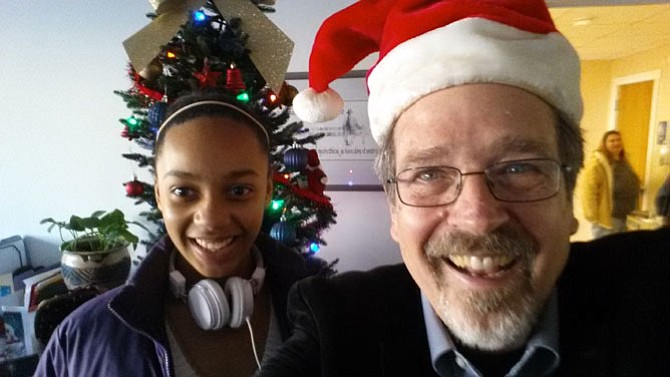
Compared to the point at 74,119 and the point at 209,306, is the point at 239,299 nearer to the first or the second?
the point at 209,306

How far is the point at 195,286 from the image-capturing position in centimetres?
100

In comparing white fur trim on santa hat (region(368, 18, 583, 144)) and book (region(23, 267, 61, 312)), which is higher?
white fur trim on santa hat (region(368, 18, 583, 144))

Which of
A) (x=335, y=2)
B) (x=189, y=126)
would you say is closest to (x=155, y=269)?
(x=189, y=126)

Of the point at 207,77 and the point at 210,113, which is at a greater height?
the point at 207,77

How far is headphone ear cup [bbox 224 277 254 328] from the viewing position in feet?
3.22

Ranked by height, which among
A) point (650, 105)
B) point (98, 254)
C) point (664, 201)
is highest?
point (650, 105)

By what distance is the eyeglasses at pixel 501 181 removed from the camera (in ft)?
2.28

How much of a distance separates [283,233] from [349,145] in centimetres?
116

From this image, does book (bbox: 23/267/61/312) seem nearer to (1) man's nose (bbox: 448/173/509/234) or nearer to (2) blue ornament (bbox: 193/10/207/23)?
(2) blue ornament (bbox: 193/10/207/23)

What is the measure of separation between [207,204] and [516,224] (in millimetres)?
625

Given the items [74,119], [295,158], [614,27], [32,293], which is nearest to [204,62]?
[295,158]

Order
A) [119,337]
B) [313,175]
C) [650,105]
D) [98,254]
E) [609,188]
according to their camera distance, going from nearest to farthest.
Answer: [119,337]
[313,175]
[98,254]
[609,188]
[650,105]

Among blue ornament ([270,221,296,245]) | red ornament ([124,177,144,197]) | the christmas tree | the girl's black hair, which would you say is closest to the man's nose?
the girl's black hair

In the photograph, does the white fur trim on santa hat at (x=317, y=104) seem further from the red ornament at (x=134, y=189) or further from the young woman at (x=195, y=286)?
the red ornament at (x=134, y=189)
